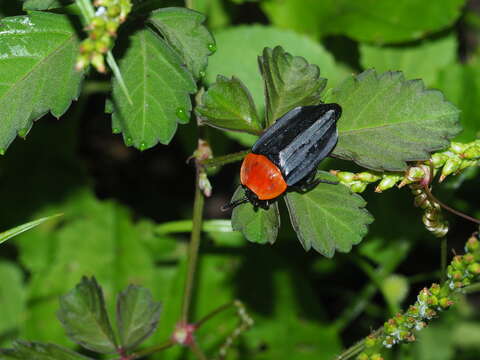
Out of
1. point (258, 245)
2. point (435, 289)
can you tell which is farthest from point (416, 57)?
point (435, 289)

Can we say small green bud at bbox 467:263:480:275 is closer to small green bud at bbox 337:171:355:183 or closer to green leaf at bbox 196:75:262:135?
small green bud at bbox 337:171:355:183

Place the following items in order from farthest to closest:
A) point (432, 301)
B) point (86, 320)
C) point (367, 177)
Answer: point (86, 320)
point (367, 177)
point (432, 301)

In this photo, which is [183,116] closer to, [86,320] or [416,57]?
[86,320]

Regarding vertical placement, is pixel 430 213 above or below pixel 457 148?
below

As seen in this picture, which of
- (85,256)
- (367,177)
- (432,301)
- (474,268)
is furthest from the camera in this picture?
(85,256)

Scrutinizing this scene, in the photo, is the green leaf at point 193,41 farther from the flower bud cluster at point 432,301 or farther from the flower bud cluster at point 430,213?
the flower bud cluster at point 432,301

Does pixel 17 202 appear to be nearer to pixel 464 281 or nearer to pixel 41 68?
pixel 41 68

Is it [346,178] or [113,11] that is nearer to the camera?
[113,11]
